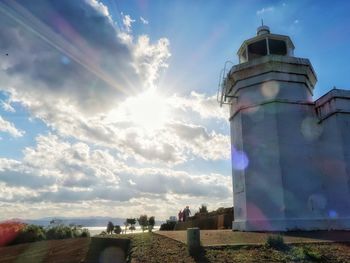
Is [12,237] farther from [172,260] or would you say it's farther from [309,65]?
[309,65]

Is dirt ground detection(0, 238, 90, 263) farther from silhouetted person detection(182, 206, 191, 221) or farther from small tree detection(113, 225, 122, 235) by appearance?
silhouetted person detection(182, 206, 191, 221)

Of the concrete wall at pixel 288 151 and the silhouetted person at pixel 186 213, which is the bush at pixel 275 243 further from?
the silhouetted person at pixel 186 213

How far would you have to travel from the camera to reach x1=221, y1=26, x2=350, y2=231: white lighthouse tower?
17.7 m

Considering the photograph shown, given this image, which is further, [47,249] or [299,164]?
[299,164]

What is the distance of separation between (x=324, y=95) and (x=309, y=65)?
214 cm

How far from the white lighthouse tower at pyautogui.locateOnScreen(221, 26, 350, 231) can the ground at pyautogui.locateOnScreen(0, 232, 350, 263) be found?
18.1 ft

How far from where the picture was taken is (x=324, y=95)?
18.8m

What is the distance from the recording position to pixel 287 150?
1852 cm

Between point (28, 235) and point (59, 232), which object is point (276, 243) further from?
point (28, 235)

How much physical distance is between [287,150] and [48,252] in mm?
12226

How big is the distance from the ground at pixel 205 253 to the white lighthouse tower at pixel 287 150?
217 inches

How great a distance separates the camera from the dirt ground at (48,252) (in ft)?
38.6

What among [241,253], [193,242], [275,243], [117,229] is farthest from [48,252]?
[117,229]

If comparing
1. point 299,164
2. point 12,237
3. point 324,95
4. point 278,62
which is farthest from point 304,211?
point 12,237
